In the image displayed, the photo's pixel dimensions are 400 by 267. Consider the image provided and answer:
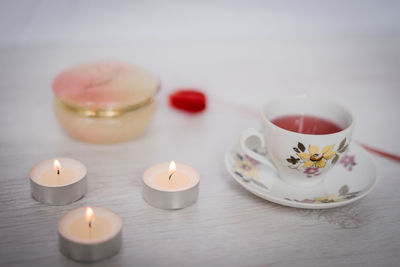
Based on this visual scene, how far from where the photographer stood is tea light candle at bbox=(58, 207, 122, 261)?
2.07 ft

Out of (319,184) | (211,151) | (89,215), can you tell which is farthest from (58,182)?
(319,184)

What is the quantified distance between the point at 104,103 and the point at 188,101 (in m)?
0.25

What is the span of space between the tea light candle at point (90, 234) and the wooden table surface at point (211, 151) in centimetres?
2

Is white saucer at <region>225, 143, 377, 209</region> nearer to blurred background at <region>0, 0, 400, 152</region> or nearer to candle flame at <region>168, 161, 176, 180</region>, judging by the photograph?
candle flame at <region>168, 161, 176, 180</region>

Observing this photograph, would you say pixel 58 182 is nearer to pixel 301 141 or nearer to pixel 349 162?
pixel 301 141

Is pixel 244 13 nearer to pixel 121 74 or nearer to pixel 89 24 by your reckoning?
pixel 89 24

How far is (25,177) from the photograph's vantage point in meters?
0.83

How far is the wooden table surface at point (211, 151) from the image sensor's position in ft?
2.24

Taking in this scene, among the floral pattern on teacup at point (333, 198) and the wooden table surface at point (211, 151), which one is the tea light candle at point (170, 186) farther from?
the floral pattern on teacup at point (333, 198)

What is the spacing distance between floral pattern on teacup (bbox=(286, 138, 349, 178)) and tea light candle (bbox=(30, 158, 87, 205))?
34 centimetres

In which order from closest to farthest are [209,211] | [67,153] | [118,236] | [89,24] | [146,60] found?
[118,236] < [209,211] < [67,153] < [146,60] < [89,24]

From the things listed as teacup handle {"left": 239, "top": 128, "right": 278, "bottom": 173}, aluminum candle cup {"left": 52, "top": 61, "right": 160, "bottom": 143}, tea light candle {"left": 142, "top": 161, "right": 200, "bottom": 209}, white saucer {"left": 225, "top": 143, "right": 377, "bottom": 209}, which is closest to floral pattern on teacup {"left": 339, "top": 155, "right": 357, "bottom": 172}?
white saucer {"left": 225, "top": 143, "right": 377, "bottom": 209}

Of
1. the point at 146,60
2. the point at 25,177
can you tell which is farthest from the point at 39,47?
the point at 25,177

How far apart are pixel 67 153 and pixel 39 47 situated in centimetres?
60
